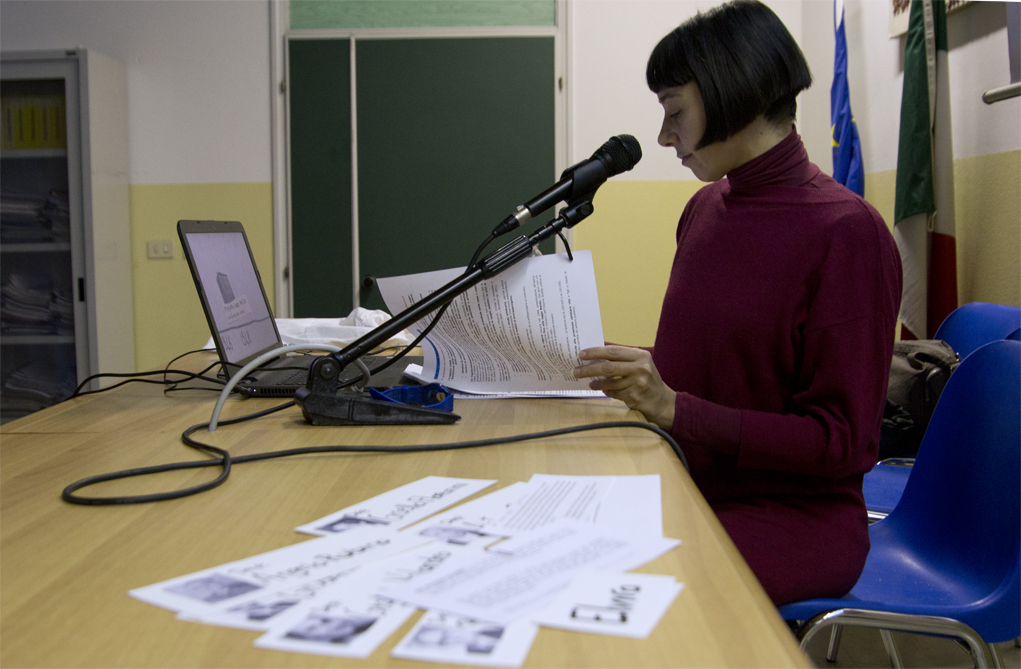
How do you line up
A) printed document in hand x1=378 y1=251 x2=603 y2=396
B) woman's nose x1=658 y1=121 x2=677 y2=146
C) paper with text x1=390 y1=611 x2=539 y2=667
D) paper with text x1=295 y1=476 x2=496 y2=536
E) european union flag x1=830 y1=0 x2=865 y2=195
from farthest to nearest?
european union flag x1=830 y1=0 x2=865 y2=195
woman's nose x1=658 y1=121 x2=677 y2=146
printed document in hand x1=378 y1=251 x2=603 y2=396
paper with text x1=295 y1=476 x2=496 y2=536
paper with text x1=390 y1=611 x2=539 y2=667

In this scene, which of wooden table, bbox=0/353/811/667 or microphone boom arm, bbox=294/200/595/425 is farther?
microphone boom arm, bbox=294/200/595/425

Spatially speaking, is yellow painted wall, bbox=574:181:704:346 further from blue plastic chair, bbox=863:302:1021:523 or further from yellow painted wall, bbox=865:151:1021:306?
blue plastic chair, bbox=863:302:1021:523

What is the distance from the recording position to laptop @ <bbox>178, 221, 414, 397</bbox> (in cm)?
122

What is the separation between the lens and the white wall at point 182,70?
133 inches

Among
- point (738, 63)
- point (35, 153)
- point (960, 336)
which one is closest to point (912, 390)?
point (960, 336)

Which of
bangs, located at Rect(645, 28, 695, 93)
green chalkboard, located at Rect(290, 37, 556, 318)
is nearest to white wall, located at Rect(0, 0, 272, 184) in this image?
green chalkboard, located at Rect(290, 37, 556, 318)

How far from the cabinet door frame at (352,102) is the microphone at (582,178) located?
2.36 m

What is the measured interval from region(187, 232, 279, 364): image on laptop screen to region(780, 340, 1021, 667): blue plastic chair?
95 cm

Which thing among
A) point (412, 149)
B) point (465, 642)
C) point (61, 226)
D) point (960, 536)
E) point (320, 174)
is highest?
point (412, 149)

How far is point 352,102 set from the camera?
3.36 m

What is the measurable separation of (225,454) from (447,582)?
0.40 meters

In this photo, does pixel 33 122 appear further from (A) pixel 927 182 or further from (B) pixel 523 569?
(B) pixel 523 569

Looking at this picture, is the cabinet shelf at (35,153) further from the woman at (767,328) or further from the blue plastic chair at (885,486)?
the blue plastic chair at (885,486)

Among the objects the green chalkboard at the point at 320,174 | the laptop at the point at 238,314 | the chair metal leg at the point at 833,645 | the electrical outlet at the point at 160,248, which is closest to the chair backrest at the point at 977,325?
the chair metal leg at the point at 833,645
